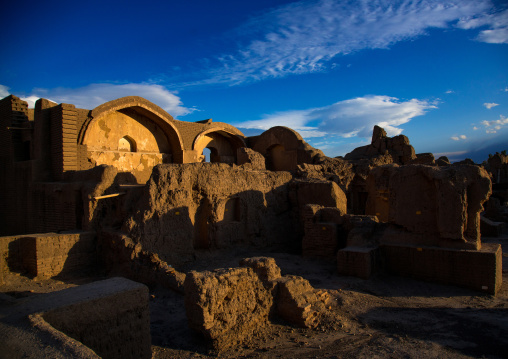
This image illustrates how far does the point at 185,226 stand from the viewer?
8.21m

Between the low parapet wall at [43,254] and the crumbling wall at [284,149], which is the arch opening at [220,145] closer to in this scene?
the crumbling wall at [284,149]

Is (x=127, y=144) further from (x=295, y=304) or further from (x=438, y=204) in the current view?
(x=438, y=204)


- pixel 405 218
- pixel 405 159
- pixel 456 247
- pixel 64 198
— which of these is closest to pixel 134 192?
pixel 64 198

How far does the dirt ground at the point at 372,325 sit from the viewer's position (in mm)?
4305

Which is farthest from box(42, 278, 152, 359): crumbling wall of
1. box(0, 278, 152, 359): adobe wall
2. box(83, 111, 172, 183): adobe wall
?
box(83, 111, 172, 183): adobe wall

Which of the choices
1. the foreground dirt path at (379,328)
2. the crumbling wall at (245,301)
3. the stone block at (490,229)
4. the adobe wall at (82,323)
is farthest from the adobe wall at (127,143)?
the stone block at (490,229)

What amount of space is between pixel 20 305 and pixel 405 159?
16800 millimetres

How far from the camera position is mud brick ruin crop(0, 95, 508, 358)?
3779mm

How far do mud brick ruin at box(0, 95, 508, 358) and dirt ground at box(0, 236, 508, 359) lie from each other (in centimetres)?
27

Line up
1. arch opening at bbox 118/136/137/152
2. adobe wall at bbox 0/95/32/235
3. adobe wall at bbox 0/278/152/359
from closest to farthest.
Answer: adobe wall at bbox 0/278/152/359, adobe wall at bbox 0/95/32/235, arch opening at bbox 118/136/137/152

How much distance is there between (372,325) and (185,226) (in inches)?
186

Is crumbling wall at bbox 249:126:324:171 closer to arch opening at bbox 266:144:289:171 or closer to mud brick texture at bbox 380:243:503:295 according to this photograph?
arch opening at bbox 266:144:289:171

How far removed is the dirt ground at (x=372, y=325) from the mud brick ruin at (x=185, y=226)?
0.27 meters

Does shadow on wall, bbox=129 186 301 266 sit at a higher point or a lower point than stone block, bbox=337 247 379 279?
higher
